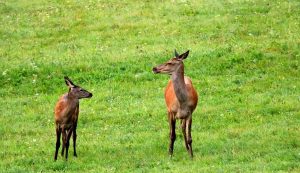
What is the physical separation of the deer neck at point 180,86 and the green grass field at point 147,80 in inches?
46.7

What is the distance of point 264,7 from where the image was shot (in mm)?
30469

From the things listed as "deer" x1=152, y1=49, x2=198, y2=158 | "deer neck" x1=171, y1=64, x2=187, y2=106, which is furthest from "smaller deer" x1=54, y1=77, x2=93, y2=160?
"deer neck" x1=171, y1=64, x2=187, y2=106

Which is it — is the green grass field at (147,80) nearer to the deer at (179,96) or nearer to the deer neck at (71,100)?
the deer at (179,96)

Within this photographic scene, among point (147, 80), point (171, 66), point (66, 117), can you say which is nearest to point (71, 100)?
point (66, 117)

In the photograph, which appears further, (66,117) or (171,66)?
(66,117)

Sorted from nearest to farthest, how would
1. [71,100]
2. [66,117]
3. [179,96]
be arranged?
[179,96] < [66,117] < [71,100]

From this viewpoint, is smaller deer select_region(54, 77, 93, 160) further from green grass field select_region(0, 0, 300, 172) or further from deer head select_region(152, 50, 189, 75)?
deer head select_region(152, 50, 189, 75)

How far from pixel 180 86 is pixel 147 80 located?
273 inches

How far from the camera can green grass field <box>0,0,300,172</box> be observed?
1697 centimetres

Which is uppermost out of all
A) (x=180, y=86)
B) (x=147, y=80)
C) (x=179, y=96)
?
(x=180, y=86)

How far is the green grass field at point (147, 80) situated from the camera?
17.0 m

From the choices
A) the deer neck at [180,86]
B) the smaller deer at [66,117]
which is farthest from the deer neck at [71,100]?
the deer neck at [180,86]

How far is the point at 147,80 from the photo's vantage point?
24.0m

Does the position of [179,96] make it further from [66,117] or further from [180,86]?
[66,117]
